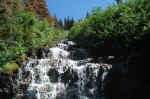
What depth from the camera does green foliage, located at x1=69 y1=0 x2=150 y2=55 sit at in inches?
268

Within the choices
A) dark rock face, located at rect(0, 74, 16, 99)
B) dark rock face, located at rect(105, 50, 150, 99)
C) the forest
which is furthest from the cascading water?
dark rock face, located at rect(105, 50, 150, 99)

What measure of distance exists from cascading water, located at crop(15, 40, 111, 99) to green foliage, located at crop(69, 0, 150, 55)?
1865 mm

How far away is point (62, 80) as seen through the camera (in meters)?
7.41

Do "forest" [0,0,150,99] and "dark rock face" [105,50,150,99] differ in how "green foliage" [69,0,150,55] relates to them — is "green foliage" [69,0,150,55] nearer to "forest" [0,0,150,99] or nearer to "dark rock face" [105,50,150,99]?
"forest" [0,0,150,99]

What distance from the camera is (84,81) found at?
681 centimetres

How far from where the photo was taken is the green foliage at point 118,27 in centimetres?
682

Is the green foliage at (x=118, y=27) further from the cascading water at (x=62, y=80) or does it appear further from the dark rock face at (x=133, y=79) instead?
the cascading water at (x=62, y=80)

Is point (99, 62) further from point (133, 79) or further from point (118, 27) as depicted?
point (133, 79)

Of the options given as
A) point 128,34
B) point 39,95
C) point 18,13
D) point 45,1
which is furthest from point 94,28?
point 45,1

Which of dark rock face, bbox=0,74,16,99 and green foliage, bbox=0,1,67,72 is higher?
green foliage, bbox=0,1,67,72

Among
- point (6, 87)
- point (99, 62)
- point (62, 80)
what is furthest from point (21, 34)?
point (99, 62)

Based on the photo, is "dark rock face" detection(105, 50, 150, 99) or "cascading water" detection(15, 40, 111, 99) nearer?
"dark rock face" detection(105, 50, 150, 99)

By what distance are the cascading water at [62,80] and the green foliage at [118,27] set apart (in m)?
1.87

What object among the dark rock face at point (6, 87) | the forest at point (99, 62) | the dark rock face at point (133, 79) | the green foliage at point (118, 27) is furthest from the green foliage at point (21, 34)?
the dark rock face at point (133, 79)
